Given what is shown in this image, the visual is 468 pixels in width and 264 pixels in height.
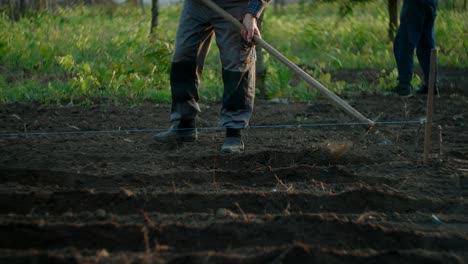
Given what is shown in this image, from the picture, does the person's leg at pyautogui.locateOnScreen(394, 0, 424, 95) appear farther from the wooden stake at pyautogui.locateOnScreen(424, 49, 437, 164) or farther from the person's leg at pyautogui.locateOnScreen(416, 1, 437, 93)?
the wooden stake at pyautogui.locateOnScreen(424, 49, 437, 164)

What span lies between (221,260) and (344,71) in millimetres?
6663

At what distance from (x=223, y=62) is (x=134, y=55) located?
3.82 meters

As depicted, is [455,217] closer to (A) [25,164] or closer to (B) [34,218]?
(B) [34,218]

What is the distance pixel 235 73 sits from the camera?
4727mm

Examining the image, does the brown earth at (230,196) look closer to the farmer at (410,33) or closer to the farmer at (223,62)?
the farmer at (223,62)

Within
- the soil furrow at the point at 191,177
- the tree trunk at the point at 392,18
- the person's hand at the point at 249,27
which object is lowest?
the soil furrow at the point at 191,177

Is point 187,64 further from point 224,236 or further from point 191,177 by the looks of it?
point 224,236

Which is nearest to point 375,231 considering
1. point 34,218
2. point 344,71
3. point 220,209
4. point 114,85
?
point 220,209

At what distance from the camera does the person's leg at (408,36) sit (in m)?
7.11

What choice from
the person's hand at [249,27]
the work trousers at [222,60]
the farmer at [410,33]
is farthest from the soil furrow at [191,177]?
the farmer at [410,33]

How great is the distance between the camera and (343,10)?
10.5 m

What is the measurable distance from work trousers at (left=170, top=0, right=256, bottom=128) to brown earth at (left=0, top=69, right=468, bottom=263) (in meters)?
0.32

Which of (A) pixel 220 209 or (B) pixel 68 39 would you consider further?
(B) pixel 68 39

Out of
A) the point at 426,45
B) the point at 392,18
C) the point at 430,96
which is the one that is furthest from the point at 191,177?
the point at 392,18
